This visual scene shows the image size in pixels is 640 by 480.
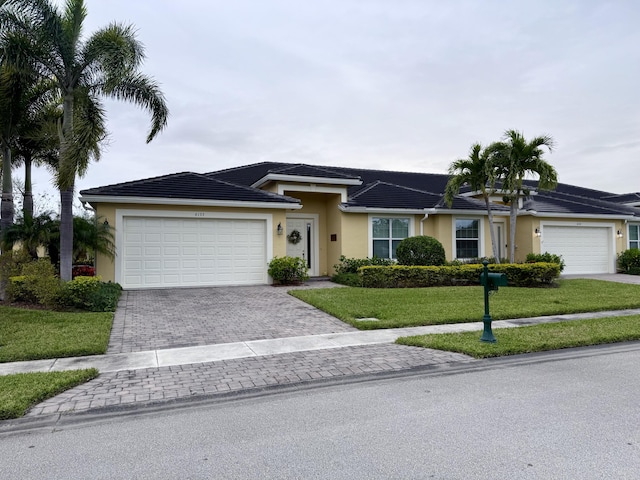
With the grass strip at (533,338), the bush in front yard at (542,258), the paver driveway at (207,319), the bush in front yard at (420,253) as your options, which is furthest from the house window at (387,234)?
the grass strip at (533,338)

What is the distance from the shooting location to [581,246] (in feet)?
64.7

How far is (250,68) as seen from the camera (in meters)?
15.5

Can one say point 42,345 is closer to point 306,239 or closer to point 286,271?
point 286,271

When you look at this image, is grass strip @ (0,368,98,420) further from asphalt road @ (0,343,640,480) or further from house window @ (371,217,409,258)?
house window @ (371,217,409,258)

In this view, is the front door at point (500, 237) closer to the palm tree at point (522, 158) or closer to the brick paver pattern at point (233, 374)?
the palm tree at point (522, 158)

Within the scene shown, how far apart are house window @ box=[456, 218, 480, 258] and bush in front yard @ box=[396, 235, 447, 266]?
296 cm

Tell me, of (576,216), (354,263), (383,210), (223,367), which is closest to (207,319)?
(223,367)

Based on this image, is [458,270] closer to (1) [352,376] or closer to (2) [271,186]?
(2) [271,186]

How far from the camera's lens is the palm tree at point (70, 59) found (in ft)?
32.5

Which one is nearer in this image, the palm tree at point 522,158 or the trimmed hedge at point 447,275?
the trimmed hedge at point 447,275

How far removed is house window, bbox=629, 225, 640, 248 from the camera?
2128 cm

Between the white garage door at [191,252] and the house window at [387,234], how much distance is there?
4746 millimetres

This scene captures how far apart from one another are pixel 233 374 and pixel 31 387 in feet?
7.42

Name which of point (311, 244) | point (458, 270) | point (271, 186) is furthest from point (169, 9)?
point (458, 270)
